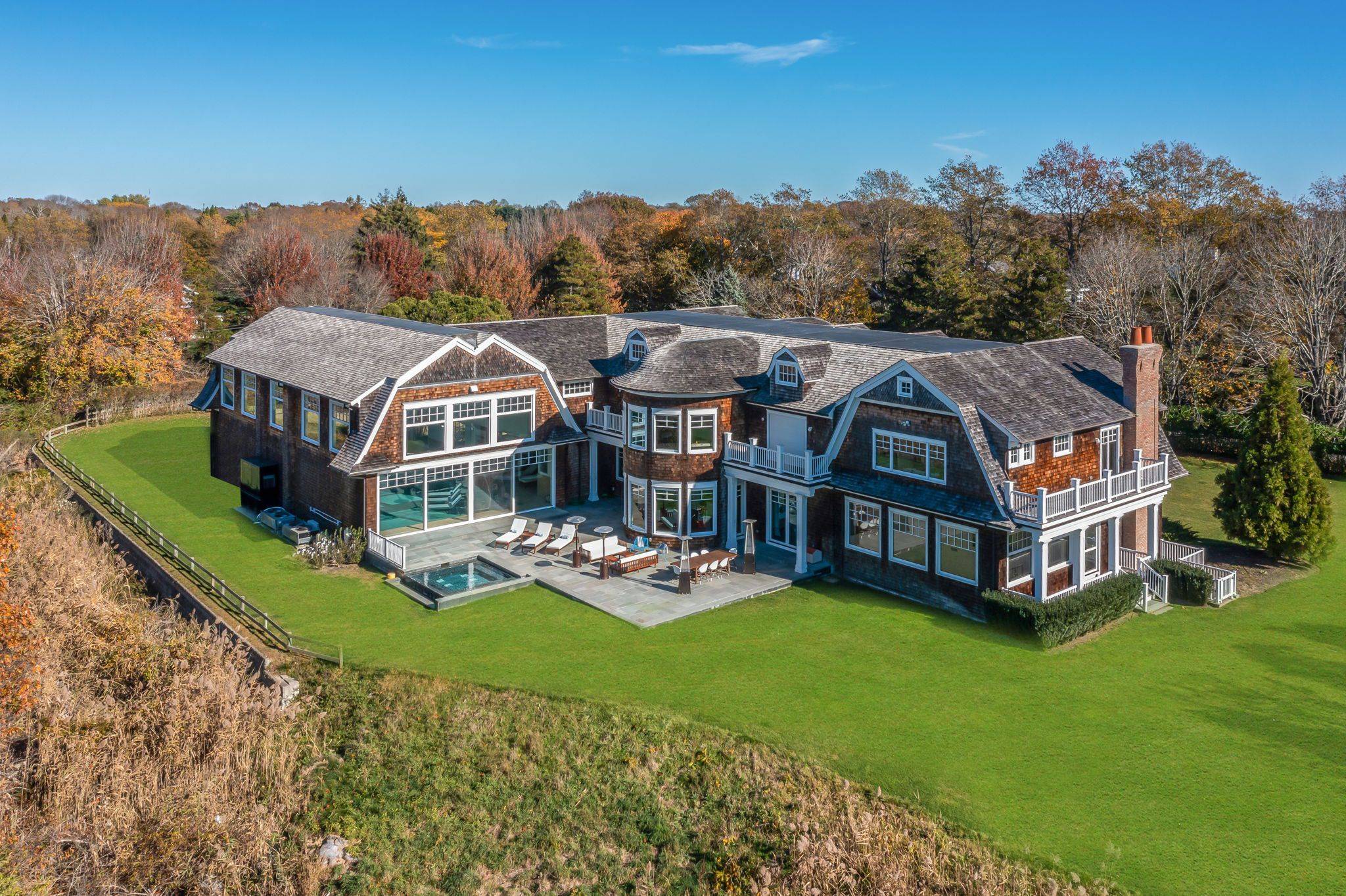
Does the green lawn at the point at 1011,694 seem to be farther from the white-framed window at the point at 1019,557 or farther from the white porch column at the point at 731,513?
the white porch column at the point at 731,513

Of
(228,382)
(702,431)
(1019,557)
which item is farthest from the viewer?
(228,382)

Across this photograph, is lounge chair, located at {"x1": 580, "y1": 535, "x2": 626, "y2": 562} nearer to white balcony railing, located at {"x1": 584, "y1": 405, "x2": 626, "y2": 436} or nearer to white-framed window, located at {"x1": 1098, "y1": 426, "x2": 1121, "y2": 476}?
white balcony railing, located at {"x1": 584, "y1": 405, "x2": 626, "y2": 436}

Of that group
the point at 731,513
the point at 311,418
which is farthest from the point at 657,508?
the point at 311,418

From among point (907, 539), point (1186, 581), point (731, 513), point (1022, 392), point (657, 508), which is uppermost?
point (1022, 392)

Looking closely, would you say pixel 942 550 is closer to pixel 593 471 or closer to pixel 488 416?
pixel 593 471

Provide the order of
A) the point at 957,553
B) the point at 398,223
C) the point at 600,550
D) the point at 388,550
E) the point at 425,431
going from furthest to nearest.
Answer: the point at 398,223
the point at 425,431
the point at 388,550
the point at 600,550
the point at 957,553

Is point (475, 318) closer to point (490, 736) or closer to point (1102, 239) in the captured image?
point (1102, 239)
